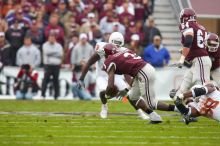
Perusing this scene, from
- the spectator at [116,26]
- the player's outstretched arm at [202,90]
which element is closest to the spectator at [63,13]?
the spectator at [116,26]

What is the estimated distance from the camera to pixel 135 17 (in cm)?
2478

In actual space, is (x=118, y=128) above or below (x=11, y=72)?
above

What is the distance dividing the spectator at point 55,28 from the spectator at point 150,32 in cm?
235

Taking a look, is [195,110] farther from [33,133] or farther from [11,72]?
[11,72]

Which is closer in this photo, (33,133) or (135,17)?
(33,133)

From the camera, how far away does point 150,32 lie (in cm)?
2380

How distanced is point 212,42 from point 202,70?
532mm

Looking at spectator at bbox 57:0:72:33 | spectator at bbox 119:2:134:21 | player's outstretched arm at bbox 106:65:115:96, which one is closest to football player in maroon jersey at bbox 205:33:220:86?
player's outstretched arm at bbox 106:65:115:96

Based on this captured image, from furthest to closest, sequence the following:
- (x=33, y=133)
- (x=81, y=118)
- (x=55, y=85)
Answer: (x=55, y=85) → (x=81, y=118) → (x=33, y=133)

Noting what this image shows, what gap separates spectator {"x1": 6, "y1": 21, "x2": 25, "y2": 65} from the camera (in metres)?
22.6

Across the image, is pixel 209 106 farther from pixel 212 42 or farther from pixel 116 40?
pixel 116 40

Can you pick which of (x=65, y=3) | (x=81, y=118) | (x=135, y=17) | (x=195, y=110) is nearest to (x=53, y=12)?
(x=65, y=3)

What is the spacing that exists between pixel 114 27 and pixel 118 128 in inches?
393

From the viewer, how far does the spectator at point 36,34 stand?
2266 centimetres
